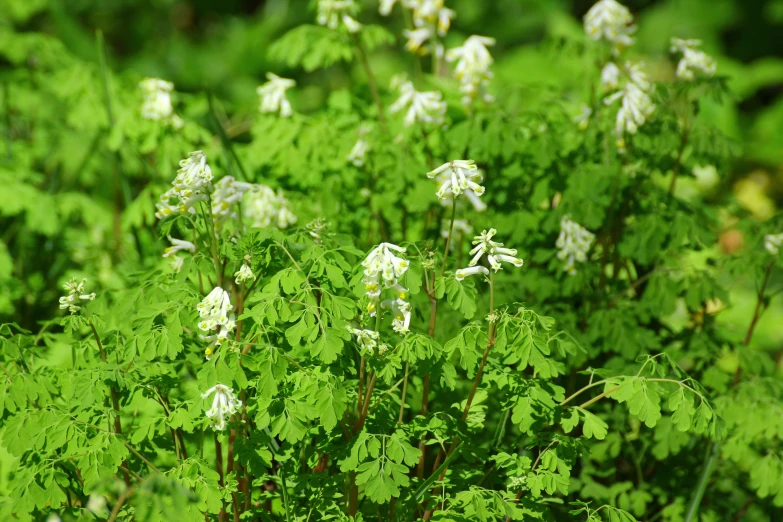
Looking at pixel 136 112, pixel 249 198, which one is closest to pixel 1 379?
pixel 249 198

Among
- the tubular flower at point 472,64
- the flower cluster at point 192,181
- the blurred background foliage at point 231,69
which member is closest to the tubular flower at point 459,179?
the flower cluster at point 192,181

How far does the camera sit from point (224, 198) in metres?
2.22

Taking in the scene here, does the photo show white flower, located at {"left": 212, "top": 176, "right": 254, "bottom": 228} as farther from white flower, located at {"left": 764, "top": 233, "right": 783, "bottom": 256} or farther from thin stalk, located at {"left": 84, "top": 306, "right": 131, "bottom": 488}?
white flower, located at {"left": 764, "top": 233, "right": 783, "bottom": 256}

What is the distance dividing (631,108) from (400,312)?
47.2 inches

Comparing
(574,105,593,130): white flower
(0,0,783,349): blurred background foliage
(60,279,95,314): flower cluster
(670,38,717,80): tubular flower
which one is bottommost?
(0,0,783,349): blurred background foliage

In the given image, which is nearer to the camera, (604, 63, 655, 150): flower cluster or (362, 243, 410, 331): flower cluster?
(362, 243, 410, 331): flower cluster

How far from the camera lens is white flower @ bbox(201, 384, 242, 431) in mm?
1744

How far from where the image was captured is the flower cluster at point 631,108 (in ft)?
8.45

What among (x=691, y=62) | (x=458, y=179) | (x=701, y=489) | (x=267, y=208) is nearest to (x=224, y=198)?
(x=267, y=208)

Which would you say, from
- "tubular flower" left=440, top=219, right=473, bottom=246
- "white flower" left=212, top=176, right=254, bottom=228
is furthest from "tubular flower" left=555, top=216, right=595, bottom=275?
"white flower" left=212, top=176, right=254, bottom=228

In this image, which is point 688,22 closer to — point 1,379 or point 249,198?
point 249,198

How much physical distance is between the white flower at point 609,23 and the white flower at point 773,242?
90 centimetres

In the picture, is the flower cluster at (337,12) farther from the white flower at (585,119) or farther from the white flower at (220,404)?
the white flower at (220,404)

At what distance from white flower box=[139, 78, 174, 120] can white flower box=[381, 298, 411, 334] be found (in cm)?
142
